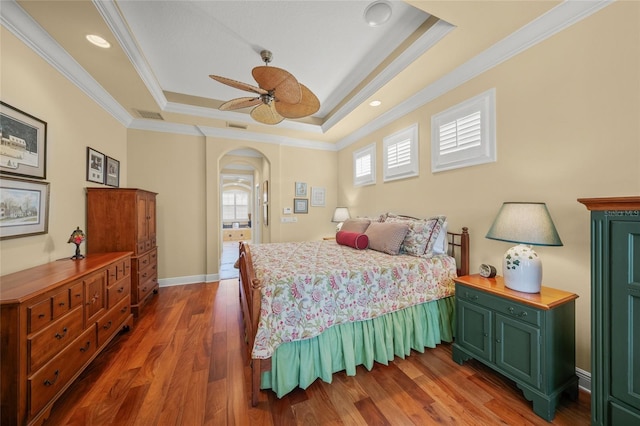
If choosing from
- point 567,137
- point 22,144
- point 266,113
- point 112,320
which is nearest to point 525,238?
point 567,137

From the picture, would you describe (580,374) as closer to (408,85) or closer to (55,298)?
(408,85)

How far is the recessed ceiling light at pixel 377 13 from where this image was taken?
1.90 meters

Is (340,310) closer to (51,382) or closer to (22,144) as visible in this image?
(51,382)

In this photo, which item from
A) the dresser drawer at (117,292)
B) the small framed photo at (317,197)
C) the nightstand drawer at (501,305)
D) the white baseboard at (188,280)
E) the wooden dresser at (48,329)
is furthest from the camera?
the small framed photo at (317,197)

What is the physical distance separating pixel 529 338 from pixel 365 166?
123 inches

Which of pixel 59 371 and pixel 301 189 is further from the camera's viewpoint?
pixel 301 189

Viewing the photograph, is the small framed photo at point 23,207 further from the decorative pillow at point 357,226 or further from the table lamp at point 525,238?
the table lamp at point 525,238

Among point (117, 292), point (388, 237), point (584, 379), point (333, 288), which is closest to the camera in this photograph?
point (584, 379)

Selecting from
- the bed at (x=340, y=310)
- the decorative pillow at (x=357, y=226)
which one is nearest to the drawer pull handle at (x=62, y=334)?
the bed at (x=340, y=310)

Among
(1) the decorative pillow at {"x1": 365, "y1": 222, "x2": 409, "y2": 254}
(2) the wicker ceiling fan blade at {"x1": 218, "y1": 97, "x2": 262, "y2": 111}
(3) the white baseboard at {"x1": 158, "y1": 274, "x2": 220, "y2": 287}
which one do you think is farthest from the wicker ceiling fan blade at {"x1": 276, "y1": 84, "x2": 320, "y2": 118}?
(3) the white baseboard at {"x1": 158, "y1": 274, "x2": 220, "y2": 287}

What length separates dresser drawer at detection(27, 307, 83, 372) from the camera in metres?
1.28

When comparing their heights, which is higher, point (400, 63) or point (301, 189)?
point (400, 63)

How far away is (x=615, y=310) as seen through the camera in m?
1.13

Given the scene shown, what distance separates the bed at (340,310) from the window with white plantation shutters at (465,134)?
0.75 meters
